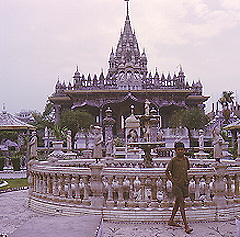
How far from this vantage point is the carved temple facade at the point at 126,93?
43.1 meters

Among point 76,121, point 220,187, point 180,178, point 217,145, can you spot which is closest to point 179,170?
point 180,178

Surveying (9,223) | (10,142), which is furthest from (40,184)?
(10,142)

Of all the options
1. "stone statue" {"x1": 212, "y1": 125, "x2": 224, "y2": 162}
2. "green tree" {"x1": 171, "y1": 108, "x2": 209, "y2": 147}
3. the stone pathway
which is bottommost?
the stone pathway

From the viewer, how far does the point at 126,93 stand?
42719 mm

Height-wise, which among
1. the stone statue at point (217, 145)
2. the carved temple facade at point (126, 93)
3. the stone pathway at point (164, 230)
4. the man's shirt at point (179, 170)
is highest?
the carved temple facade at point (126, 93)

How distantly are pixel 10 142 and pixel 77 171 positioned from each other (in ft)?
119

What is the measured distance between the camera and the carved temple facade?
141ft

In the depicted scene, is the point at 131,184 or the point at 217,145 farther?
the point at 217,145

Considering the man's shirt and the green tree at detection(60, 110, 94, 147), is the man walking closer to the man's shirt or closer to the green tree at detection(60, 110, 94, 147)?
the man's shirt

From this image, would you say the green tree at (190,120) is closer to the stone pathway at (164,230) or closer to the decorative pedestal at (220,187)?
the decorative pedestal at (220,187)

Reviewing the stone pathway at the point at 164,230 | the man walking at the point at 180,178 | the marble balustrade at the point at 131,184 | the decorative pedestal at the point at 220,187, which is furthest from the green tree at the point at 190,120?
the man walking at the point at 180,178

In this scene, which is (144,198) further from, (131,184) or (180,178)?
(180,178)

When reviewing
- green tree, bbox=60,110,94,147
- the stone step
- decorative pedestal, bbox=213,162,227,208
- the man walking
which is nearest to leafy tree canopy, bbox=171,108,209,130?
green tree, bbox=60,110,94,147

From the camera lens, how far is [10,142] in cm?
4134
